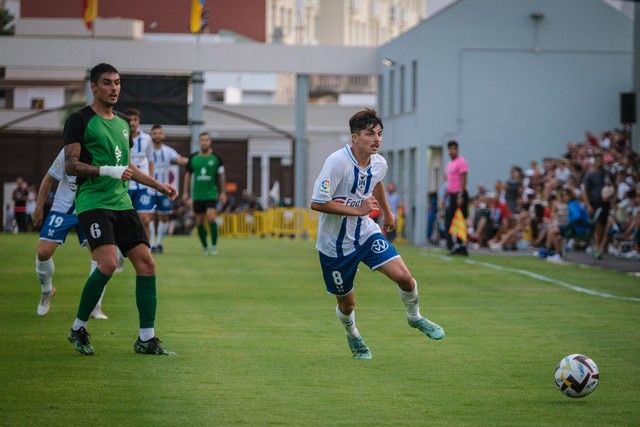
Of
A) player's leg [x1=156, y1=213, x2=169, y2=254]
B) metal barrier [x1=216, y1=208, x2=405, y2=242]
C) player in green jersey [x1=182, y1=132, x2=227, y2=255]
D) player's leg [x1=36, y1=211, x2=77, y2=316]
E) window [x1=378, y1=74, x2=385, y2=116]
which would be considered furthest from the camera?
window [x1=378, y1=74, x2=385, y2=116]

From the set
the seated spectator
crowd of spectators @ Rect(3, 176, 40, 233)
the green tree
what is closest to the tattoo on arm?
the seated spectator

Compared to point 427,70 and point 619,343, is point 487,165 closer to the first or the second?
point 427,70

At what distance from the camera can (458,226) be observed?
31047 millimetres

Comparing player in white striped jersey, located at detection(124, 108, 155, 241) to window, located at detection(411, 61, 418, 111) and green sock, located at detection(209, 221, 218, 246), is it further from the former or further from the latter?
window, located at detection(411, 61, 418, 111)

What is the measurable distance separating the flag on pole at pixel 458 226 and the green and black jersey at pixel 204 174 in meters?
4.80

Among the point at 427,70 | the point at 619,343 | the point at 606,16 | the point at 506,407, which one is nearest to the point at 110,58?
the point at 427,70

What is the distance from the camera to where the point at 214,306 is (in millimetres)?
Result: 17234

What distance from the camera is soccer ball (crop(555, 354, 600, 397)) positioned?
9.59 m

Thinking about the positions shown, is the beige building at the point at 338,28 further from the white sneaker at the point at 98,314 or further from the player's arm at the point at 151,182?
the player's arm at the point at 151,182

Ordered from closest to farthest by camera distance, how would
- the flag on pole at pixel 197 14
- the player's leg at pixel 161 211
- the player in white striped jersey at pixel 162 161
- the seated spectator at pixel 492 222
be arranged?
1. the player in white striped jersey at pixel 162 161
2. the player's leg at pixel 161 211
3. the seated spectator at pixel 492 222
4. the flag on pole at pixel 197 14

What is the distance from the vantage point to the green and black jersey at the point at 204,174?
29.6 m

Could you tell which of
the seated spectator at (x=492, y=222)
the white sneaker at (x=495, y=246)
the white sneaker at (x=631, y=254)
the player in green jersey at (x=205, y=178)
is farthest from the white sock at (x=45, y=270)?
the seated spectator at (x=492, y=222)

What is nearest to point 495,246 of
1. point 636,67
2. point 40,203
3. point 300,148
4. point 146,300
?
point 636,67

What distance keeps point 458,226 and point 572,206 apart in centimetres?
284
